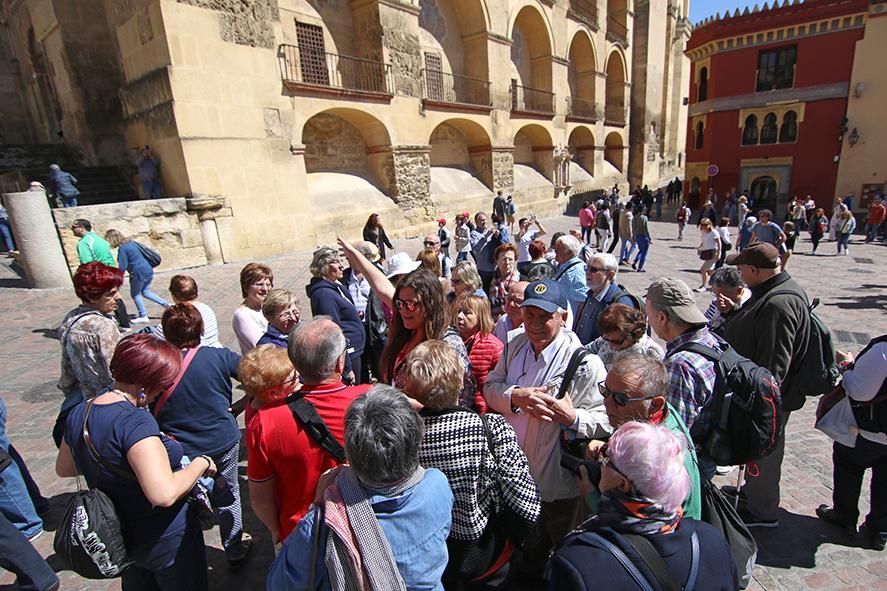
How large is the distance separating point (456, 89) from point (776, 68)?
52.0 ft

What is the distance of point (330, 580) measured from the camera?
1348mm

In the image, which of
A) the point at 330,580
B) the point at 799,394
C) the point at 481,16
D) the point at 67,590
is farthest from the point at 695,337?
the point at 481,16

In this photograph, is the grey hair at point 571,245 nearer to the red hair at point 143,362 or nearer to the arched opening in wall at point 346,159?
the red hair at point 143,362

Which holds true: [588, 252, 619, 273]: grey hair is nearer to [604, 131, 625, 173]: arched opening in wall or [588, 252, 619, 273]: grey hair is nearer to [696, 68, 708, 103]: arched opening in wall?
[696, 68, 708, 103]: arched opening in wall

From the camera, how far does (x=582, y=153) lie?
28969 millimetres

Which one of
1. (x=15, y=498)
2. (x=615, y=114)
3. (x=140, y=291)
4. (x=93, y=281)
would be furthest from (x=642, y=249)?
(x=615, y=114)

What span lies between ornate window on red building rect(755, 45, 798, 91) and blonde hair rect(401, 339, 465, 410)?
27.4 meters

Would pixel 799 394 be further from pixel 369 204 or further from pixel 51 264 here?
pixel 369 204

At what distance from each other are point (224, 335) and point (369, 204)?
29.5 feet

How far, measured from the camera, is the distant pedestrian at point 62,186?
1022 centimetres

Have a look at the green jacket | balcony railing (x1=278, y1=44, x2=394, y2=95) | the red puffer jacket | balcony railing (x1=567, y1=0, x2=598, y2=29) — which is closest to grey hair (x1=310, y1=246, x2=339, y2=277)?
the red puffer jacket

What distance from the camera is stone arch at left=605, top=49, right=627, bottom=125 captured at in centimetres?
3048

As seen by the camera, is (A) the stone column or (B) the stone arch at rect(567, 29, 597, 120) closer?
(A) the stone column

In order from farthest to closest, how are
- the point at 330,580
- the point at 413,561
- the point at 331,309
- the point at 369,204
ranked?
the point at 369,204
the point at 331,309
the point at 413,561
the point at 330,580
